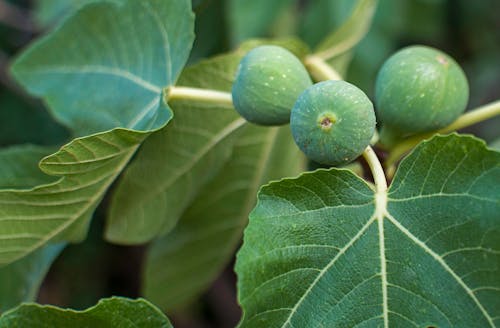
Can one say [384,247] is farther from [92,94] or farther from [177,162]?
[92,94]

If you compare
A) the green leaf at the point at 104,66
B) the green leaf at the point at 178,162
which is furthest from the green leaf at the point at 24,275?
the green leaf at the point at 104,66

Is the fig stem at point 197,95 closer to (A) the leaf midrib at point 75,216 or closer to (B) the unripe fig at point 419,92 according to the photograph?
(A) the leaf midrib at point 75,216

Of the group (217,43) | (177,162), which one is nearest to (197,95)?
(177,162)

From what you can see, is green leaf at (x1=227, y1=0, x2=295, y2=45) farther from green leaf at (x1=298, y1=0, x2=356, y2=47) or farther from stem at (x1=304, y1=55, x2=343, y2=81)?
stem at (x1=304, y1=55, x2=343, y2=81)

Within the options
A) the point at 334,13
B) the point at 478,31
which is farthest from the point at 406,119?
the point at 478,31

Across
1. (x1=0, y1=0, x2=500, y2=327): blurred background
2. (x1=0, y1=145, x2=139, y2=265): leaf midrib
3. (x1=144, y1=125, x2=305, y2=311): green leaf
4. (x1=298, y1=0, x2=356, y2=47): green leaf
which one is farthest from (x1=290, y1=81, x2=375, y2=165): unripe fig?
(x1=298, y1=0, x2=356, y2=47): green leaf
